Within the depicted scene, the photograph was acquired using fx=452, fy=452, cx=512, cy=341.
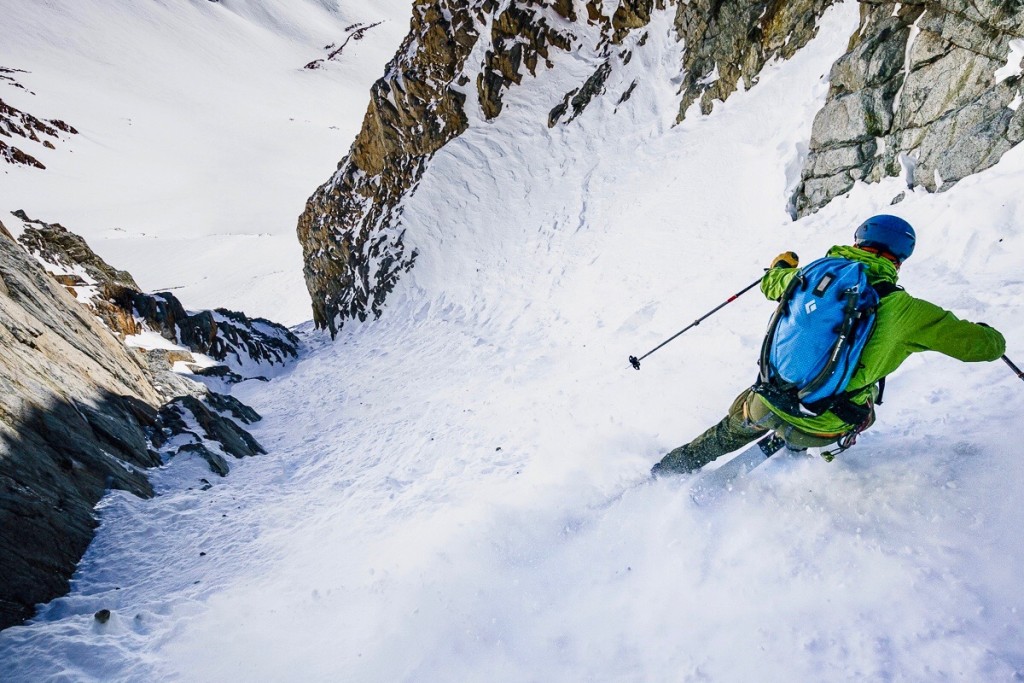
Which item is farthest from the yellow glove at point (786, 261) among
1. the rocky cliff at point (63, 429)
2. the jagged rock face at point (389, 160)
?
the jagged rock face at point (389, 160)

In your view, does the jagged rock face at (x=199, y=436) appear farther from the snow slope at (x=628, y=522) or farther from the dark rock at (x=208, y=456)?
the snow slope at (x=628, y=522)

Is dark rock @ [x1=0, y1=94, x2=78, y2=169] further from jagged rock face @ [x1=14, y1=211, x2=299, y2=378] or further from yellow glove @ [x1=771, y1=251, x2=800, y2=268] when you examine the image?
yellow glove @ [x1=771, y1=251, x2=800, y2=268]

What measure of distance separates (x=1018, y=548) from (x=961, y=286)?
186 inches

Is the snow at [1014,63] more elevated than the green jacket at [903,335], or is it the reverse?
the snow at [1014,63]

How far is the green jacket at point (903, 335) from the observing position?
256 cm

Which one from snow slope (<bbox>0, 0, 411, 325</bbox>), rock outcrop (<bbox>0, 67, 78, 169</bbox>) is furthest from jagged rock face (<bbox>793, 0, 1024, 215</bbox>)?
rock outcrop (<bbox>0, 67, 78, 169</bbox>)

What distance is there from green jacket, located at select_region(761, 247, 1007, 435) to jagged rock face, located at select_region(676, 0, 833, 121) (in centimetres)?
1381

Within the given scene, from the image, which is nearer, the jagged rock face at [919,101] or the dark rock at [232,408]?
the jagged rock face at [919,101]

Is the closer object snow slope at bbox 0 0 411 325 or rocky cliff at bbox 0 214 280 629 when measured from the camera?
rocky cliff at bbox 0 214 280 629

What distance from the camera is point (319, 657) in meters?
3.69

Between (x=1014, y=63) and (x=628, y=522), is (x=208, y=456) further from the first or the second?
(x=1014, y=63)

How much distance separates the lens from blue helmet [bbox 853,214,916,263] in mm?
3018

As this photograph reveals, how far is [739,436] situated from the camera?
3947 millimetres

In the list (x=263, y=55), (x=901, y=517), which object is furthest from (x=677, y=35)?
(x=263, y=55)
